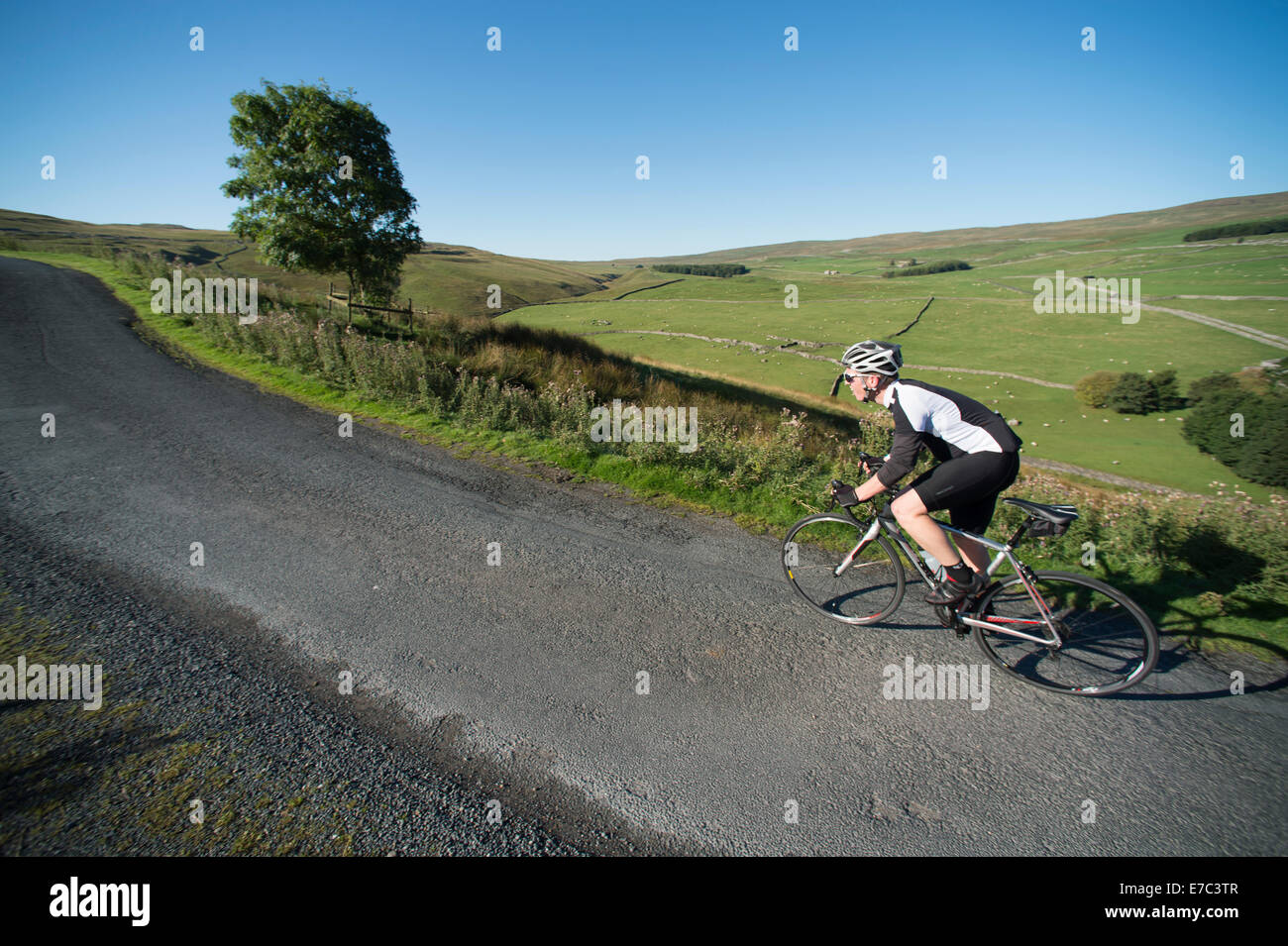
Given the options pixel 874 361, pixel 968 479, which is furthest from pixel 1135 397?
pixel 874 361

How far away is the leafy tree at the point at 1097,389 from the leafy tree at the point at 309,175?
52.3 m

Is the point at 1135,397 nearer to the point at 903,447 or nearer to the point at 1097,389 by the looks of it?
the point at 1097,389

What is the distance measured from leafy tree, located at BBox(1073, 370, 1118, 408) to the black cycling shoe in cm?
5310

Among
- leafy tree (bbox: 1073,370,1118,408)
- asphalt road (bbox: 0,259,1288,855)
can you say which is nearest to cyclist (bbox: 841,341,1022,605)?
asphalt road (bbox: 0,259,1288,855)

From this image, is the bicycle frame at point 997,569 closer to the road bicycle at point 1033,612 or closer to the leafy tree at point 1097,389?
the road bicycle at point 1033,612

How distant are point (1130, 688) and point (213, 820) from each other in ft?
19.4

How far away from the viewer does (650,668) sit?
418 cm

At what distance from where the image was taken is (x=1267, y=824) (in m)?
2.93

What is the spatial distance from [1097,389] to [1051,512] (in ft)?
177

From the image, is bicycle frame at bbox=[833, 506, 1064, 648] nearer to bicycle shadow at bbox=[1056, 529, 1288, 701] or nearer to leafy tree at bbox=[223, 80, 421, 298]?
bicycle shadow at bbox=[1056, 529, 1288, 701]

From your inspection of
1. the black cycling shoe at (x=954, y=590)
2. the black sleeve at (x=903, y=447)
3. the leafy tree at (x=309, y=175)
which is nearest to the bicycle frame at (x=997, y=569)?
the black cycling shoe at (x=954, y=590)

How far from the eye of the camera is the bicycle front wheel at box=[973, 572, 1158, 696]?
3.90m

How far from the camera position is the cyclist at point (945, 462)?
4234 mm
